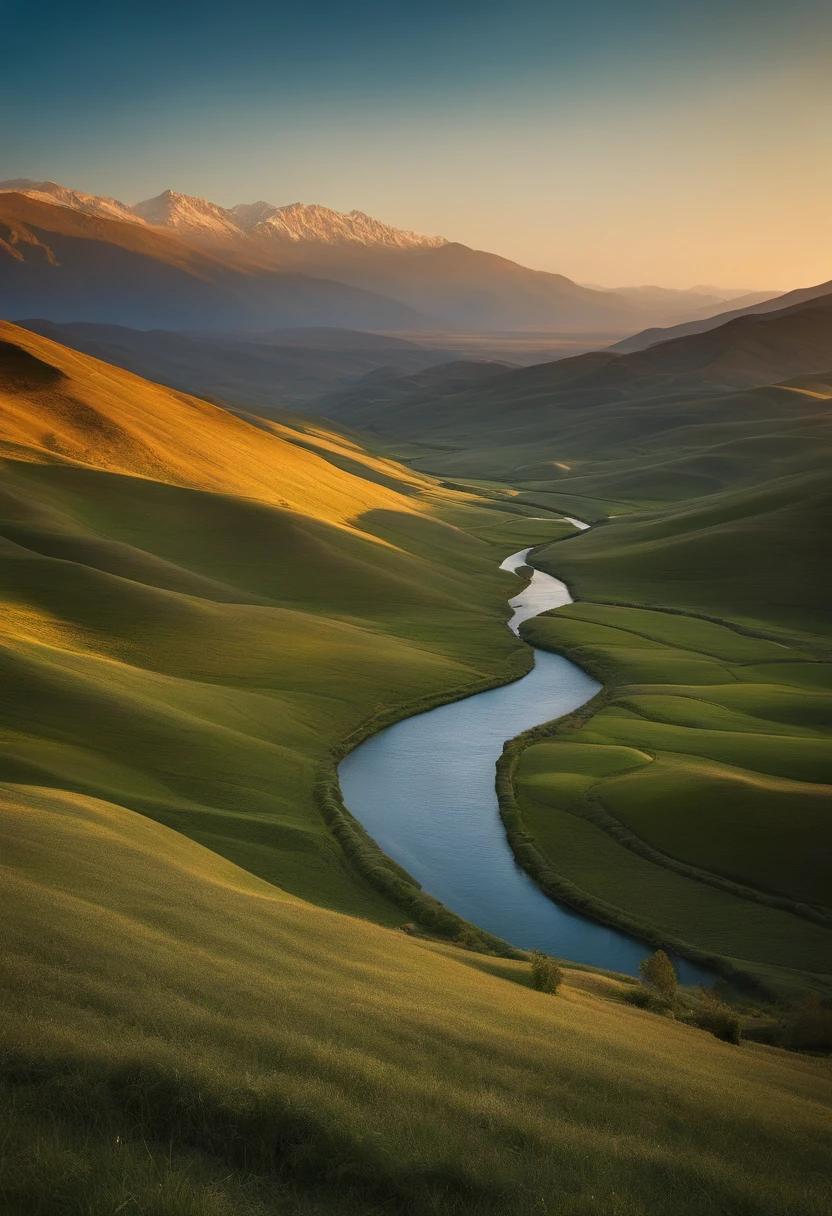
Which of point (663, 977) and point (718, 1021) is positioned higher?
point (718, 1021)

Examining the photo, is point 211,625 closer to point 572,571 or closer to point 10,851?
point 10,851

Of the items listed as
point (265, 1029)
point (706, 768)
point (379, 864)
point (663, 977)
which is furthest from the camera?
point (706, 768)

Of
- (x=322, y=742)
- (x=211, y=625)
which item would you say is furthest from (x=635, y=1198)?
(x=211, y=625)

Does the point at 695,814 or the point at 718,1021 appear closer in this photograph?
the point at 718,1021

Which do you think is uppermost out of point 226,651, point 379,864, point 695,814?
point 695,814

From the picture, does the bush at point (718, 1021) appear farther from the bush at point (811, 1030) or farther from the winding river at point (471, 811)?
the winding river at point (471, 811)

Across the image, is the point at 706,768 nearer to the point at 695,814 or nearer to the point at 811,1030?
the point at 695,814

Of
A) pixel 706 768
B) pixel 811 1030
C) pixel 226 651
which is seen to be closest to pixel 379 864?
pixel 811 1030
